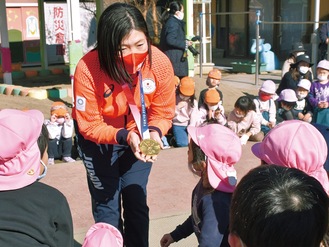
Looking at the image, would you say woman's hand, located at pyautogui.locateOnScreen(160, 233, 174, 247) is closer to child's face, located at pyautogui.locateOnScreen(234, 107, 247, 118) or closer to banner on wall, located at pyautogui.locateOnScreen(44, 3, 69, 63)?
child's face, located at pyautogui.locateOnScreen(234, 107, 247, 118)

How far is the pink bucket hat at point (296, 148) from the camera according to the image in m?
2.37

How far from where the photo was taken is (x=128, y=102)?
3.12m

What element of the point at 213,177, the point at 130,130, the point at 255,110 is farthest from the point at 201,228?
the point at 255,110

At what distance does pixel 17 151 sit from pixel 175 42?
255 inches

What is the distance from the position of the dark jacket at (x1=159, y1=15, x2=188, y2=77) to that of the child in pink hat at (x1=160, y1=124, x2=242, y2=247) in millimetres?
5960

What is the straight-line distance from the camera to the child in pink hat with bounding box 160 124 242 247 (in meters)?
2.59

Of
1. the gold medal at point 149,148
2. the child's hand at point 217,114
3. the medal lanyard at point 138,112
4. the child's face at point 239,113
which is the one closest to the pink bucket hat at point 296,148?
the gold medal at point 149,148

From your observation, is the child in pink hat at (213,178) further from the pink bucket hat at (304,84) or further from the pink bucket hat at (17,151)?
the pink bucket hat at (304,84)

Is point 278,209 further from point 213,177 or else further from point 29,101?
point 29,101

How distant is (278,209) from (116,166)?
6.14ft

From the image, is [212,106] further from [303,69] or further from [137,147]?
[137,147]

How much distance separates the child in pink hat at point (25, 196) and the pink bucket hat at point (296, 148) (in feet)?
3.29

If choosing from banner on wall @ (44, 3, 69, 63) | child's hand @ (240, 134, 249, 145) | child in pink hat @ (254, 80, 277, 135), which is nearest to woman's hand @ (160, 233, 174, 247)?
child's hand @ (240, 134, 249, 145)

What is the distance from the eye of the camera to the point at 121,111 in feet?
10.5
